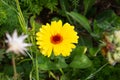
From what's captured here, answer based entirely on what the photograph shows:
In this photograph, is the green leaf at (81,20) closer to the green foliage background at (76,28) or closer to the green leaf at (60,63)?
the green foliage background at (76,28)

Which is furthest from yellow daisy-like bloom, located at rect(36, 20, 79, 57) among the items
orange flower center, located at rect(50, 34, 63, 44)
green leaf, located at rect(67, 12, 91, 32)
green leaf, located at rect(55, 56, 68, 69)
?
green leaf, located at rect(67, 12, 91, 32)

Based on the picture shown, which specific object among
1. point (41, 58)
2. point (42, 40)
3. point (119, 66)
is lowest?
point (119, 66)

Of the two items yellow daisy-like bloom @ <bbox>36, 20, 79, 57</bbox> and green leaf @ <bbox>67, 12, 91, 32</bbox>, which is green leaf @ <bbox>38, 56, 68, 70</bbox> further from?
green leaf @ <bbox>67, 12, 91, 32</bbox>

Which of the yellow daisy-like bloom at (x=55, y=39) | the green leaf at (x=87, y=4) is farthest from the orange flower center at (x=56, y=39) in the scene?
the green leaf at (x=87, y=4)

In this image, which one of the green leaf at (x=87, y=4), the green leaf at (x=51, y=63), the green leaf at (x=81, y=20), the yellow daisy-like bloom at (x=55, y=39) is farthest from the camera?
the green leaf at (x=87, y=4)

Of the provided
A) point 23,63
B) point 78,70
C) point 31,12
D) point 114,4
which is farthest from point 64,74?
point 114,4

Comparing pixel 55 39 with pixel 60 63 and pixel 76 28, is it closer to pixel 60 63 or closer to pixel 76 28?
pixel 60 63

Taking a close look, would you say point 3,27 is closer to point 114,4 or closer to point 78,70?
point 78,70

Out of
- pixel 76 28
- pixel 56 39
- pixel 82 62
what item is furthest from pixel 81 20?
pixel 56 39
